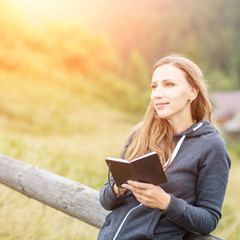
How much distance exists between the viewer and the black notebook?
4.38 ft

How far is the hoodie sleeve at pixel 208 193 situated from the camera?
4.67ft

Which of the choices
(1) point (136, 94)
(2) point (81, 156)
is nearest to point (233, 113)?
(1) point (136, 94)

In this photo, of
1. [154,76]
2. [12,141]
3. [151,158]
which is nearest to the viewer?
[151,158]

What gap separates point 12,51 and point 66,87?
11.3 feet

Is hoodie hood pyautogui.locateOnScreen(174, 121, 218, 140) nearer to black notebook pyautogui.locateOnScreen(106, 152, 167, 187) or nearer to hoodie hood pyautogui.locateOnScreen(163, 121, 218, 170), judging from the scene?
hoodie hood pyautogui.locateOnScreen(163, 121, 218, 170)

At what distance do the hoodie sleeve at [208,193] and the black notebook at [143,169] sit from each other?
0.13 metres

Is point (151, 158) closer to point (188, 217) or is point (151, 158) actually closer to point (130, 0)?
point (188, 217)

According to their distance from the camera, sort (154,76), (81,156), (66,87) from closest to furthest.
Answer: (154,76) < (81,156) < (66,87)

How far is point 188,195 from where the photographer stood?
152cm

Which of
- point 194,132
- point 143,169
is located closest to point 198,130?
point 194,132

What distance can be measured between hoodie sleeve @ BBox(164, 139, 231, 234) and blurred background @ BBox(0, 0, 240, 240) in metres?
0.40

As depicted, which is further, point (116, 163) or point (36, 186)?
point (36, 186)

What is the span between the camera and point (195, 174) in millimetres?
1520

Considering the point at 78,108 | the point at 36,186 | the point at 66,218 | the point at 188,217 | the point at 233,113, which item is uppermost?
the point at 188,217
